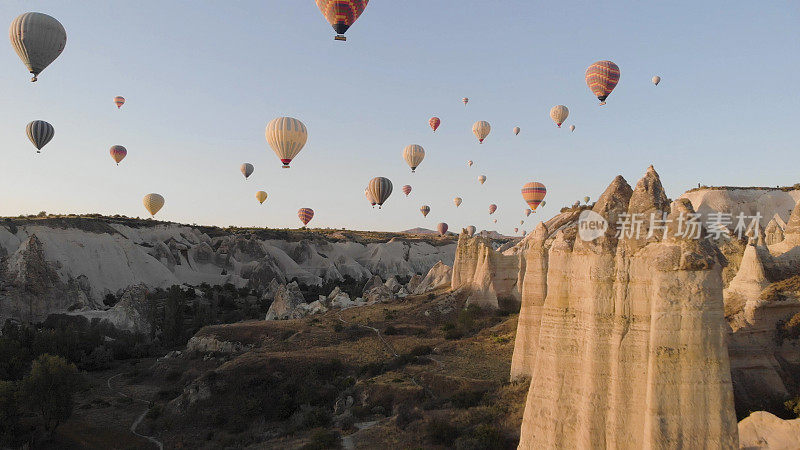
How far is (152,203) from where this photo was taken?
87250 millimetres

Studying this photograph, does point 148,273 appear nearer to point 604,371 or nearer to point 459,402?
point 459,402

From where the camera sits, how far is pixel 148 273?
67.4 m

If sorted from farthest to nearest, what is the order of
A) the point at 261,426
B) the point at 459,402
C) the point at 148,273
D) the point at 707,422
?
the point at 148,273 < the point at 261,426 < the point at 459,402 < the point at 707,422

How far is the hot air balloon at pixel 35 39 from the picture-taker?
4212cm

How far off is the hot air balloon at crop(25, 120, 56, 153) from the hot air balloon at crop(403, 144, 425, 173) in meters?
39.2

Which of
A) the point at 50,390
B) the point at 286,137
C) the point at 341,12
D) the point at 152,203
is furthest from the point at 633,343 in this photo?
the point at 152,203

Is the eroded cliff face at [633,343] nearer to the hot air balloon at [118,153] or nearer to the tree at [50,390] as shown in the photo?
the tree at [50,390]

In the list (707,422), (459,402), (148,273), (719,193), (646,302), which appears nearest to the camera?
(707,422)

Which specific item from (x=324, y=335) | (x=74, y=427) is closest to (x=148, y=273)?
(x=324, y=335)

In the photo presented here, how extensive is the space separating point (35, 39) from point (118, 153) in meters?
33.3

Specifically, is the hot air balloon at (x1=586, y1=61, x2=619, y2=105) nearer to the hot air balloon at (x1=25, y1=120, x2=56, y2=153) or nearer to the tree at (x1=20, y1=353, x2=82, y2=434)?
the tree at (x1=20, y1=353, x2=82, y2=434)

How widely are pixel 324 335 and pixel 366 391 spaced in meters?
12.9

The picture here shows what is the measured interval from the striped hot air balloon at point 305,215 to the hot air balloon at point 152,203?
77.0ft

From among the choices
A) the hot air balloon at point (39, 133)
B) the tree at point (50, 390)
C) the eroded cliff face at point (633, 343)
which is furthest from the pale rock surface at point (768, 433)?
the hot air balloon at point (39, 133)
